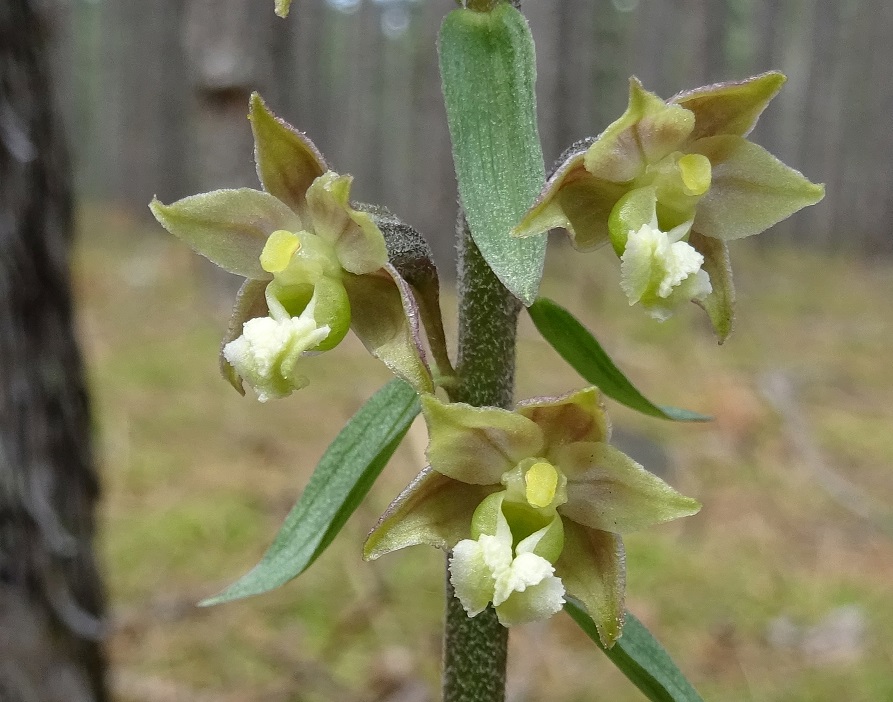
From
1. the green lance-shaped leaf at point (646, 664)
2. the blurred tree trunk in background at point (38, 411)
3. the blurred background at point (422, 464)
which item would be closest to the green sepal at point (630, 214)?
the green lance-shaped leaf at point (646, 664)

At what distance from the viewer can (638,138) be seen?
100 cm

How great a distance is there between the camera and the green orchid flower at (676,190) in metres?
0.96

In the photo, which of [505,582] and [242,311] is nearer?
[505,582]

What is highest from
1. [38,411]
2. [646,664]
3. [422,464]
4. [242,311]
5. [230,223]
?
[230,223]

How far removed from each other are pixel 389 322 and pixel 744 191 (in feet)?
1.42

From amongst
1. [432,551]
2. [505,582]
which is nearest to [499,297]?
[505,582]

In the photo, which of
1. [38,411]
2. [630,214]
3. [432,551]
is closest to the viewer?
[630,214]

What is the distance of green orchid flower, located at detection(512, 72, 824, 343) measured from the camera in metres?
0.96

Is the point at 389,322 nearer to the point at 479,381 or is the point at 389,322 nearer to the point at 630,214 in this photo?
the point at 479,381

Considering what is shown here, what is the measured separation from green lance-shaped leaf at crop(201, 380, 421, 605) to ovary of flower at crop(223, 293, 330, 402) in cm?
16

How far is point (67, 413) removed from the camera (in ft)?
7.93

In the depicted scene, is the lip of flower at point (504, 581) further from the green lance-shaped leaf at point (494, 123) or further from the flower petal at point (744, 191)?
the flower petal at point (744, 191)

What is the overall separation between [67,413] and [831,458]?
3.84 metres

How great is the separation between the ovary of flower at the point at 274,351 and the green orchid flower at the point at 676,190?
25 cm
